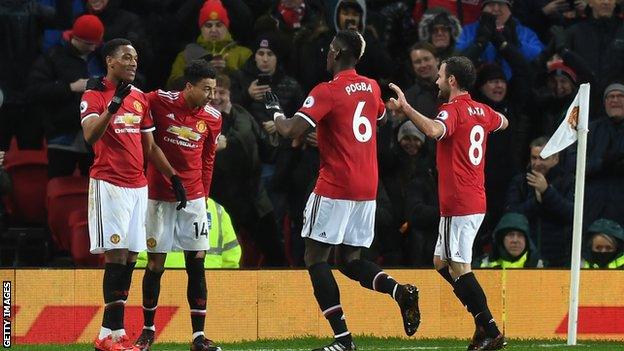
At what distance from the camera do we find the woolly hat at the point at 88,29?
17.0 m

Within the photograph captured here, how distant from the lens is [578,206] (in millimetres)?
13844

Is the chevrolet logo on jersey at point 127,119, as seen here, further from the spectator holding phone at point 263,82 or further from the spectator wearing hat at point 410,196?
the spectator wearing hat at point 410,196

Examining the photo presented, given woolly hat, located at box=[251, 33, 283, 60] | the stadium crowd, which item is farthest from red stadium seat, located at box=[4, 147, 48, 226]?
woolly hat, located at box=[251, 33, 283, 60]

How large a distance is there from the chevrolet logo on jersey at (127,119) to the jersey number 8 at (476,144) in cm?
285

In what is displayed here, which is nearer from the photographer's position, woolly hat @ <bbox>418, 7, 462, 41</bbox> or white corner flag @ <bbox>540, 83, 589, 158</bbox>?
white corner flag @ <bbox>540, 83, 589, 158</bbox>

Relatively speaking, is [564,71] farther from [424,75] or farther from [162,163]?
[162,163]

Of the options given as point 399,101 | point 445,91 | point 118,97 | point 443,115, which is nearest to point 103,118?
point 118,97

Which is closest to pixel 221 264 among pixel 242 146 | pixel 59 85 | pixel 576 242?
pixel 242 146

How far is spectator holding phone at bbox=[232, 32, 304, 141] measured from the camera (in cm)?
1758

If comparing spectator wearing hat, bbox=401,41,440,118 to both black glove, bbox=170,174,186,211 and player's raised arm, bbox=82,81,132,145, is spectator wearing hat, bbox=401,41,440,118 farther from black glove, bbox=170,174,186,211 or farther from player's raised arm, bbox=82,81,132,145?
player's raised arm, bbox=82,81,132,145

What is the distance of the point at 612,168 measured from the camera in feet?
56.5

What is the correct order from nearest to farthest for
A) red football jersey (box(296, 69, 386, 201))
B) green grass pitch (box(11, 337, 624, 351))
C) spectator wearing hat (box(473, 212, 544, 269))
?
1. red football jersey (box(296, 69, 386, 201))
2. green grass pitch (box(11, 337, 624, 351))
3. spectator wearing hat (box(473, 212, 544, 269))

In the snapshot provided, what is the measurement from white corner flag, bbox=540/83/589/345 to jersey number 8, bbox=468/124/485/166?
814 mm

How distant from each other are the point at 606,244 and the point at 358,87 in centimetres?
467
